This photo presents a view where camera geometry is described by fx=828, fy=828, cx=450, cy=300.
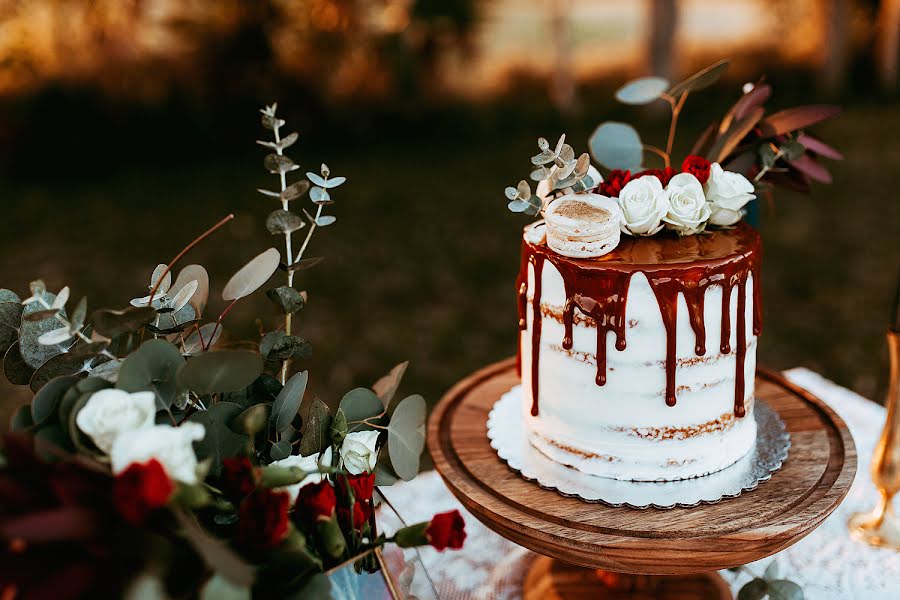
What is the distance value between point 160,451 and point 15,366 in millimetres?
415

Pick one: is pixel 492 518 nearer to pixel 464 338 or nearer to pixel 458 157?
pixel 464 338

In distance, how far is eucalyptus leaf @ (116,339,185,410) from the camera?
1012 mm

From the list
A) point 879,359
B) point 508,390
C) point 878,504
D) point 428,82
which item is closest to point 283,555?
point 508,390

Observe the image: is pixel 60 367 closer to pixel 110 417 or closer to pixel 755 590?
pixel 110 417

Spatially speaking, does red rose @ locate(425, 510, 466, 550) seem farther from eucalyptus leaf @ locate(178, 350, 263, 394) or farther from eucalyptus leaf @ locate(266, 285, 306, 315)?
eucalyptus leaf @ locate(266, 285, 306, 315)

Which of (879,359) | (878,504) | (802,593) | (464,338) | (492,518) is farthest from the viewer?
(464,338)

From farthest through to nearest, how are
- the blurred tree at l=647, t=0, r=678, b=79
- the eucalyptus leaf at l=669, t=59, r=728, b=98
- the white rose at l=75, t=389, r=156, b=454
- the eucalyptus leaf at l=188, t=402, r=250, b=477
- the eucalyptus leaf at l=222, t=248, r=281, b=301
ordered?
the blurred tree at l=647, t=0, r=678, b=79 < the eucalyptus leaf at l=669, t=59, r=728, b=98 < the eucalyptus leaf at l=222, t=248, r=281, b=301 < the eucalyptus leaf at l=188, t=402, r=250, b=477 < the white rose at l=75, t=389, r=156, b=454

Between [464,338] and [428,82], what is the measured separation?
165 inches

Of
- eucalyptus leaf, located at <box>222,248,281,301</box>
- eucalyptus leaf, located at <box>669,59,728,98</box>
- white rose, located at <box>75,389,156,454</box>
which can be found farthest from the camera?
eucalyptus leaf, located at <box>669,59,728,98</box>

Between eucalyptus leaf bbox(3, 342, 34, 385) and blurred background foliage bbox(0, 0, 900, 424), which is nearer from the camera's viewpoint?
eucalyptus leaf bbox(3, 342, 34, 385)

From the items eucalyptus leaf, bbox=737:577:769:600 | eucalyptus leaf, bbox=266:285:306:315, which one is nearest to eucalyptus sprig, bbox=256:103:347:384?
eucalyptus leaf, bbox=266:285:306:315

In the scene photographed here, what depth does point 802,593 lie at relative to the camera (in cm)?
145

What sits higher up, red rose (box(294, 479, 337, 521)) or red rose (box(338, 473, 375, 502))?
red rose (box(294, 479, 337, 521))

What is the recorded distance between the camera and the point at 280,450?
1.13m
